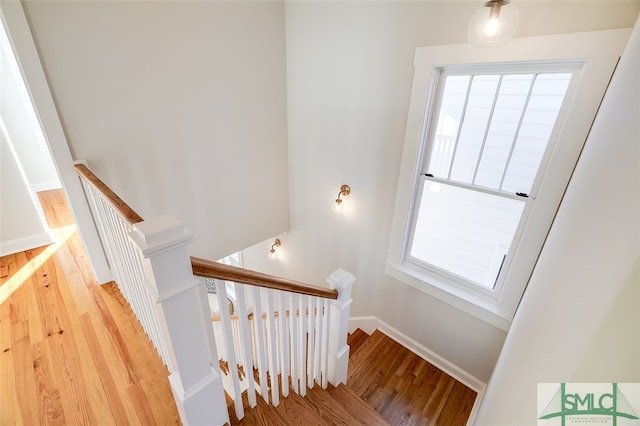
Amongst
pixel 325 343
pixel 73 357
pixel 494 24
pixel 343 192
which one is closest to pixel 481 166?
pixel 494 24

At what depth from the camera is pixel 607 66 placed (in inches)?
50.6

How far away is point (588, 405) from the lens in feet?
1.57

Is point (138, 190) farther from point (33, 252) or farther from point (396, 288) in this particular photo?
point (396, 288)

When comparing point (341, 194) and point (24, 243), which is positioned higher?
point (341, 194)

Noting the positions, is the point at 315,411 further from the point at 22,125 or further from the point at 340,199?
the point at 22,125

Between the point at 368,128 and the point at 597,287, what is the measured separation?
1992 millimetres

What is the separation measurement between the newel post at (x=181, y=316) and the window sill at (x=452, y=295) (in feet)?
5.92

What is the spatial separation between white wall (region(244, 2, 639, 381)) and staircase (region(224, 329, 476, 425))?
9.2 inches

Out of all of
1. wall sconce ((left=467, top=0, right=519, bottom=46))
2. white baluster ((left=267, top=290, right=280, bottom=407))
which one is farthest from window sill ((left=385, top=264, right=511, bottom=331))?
wall sconce ((left=467, top=0, right=519, bottom=46))

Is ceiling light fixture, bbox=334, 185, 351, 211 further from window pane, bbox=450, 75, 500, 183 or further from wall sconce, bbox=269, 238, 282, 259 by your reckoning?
wall sconce, bbox=269, 238, 282, 259

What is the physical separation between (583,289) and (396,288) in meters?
1.99

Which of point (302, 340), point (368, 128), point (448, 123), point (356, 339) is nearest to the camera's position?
point (302, 340)

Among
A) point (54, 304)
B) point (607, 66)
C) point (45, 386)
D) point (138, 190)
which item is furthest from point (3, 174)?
point (607, 66)

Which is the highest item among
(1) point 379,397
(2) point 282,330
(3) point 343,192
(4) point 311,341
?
(3) point 343,192
